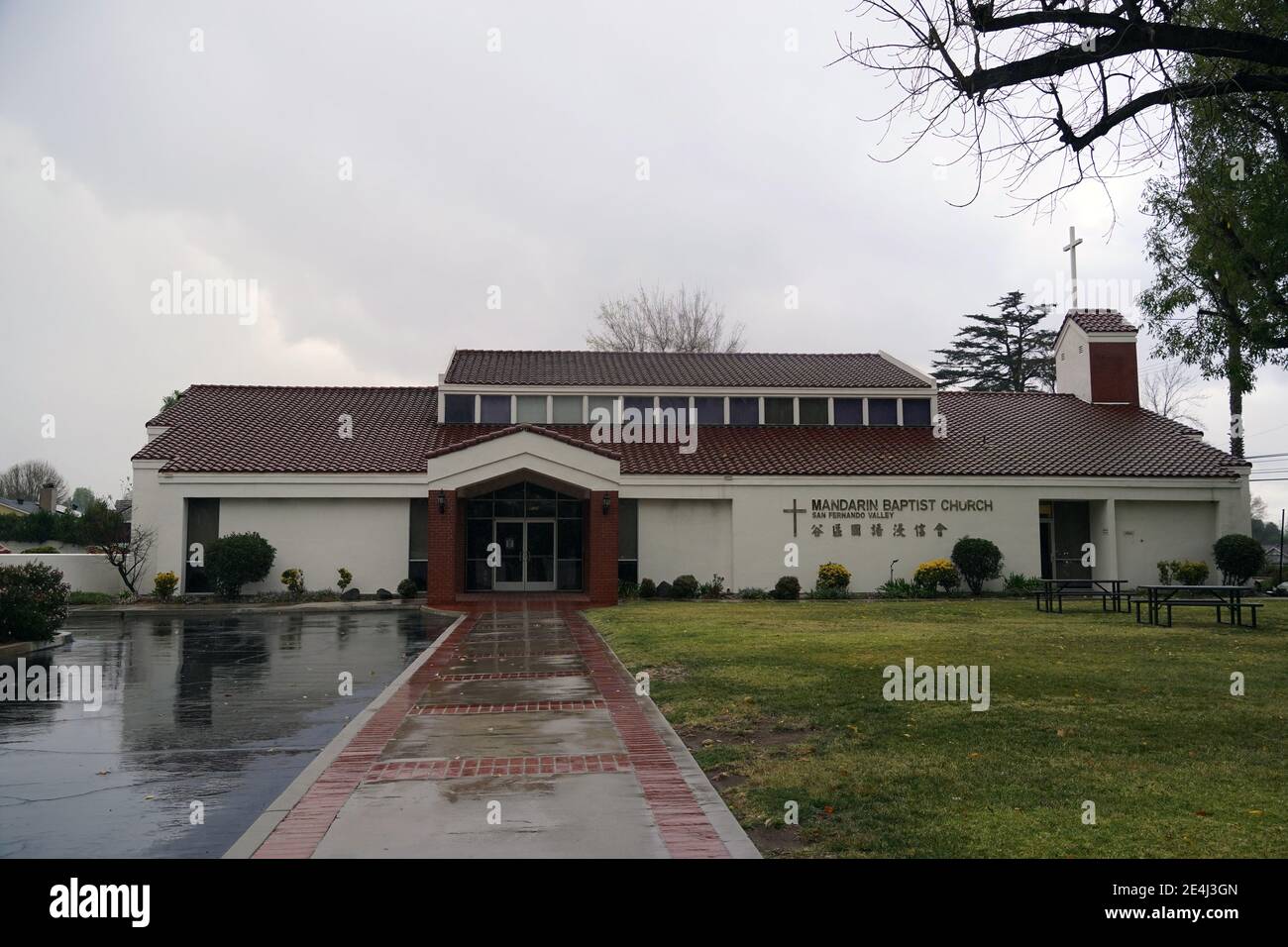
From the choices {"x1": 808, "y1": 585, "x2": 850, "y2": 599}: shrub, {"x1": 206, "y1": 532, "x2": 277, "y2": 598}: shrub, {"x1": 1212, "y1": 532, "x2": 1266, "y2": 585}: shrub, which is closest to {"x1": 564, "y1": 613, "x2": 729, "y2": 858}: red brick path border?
{"x1": 808, "y1": 585, "x2": 850, "y2": 599}: shrub

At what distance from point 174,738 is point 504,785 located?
4.09m

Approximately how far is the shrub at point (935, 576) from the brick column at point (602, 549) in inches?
340

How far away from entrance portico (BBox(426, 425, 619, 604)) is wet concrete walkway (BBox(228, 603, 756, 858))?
1503 cm

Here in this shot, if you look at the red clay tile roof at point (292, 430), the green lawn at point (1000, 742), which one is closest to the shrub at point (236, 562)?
the red clay tile roof at point (292, 430)

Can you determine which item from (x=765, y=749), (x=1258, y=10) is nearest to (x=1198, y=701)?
(x=765, y=749)

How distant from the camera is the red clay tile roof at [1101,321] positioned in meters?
36.3

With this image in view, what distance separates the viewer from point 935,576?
2817cm

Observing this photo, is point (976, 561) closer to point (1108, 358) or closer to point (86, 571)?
point (1108, 358)

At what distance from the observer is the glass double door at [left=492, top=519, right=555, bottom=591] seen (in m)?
30.4

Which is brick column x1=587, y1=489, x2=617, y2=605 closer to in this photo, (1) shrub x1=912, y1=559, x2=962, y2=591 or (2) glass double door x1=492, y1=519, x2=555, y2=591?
(2) glass double door x1=492, y1=519, x2=555, y2=591

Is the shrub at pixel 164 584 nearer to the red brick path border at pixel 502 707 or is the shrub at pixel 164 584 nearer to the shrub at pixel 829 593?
the shrub at pixel 829 593

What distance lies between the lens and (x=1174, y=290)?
1744 centimetres

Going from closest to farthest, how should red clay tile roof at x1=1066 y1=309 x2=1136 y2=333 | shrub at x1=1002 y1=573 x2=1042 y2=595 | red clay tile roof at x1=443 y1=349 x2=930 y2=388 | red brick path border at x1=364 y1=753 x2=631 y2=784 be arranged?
red brick path border at x1=364 y1=753 x2=631 y2=784, shrub at x1=1002 y1=573 x2=1042 y2=595, red clay tile roof at x1=443 y1=349 x2=930 y2=388, red clay tile roof at x1=1066 y1=309 x2=1136 y2=333
